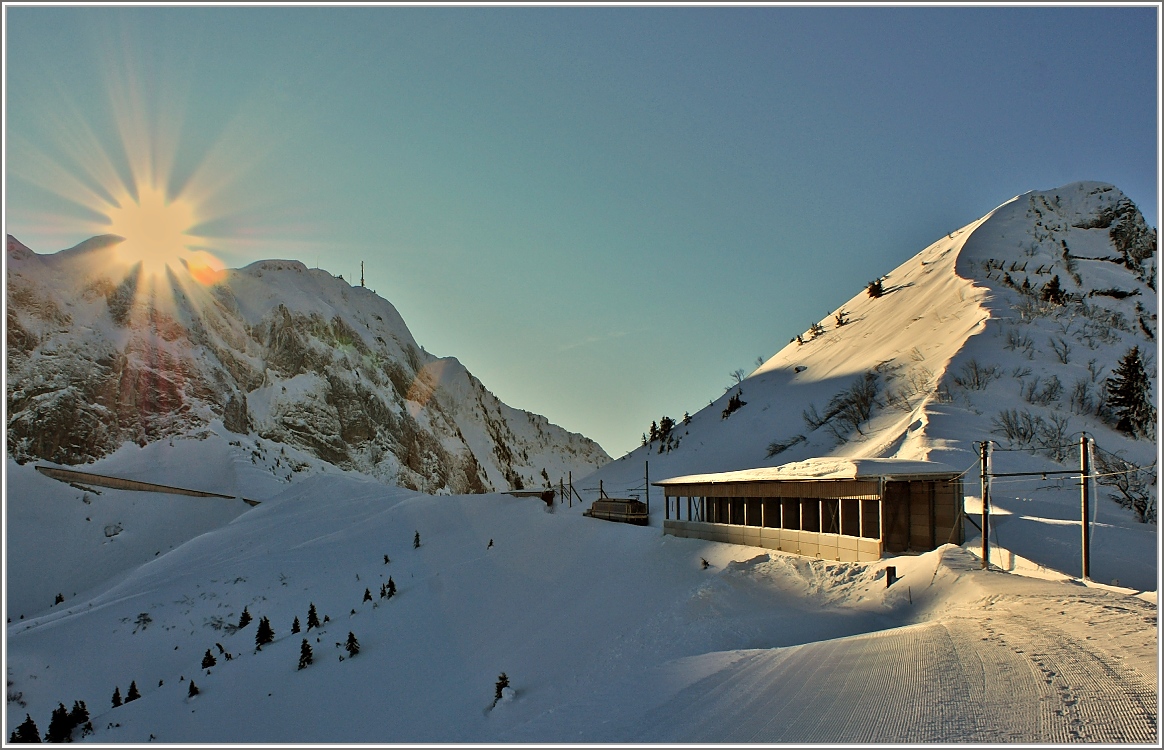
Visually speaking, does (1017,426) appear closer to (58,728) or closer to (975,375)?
(975,375)

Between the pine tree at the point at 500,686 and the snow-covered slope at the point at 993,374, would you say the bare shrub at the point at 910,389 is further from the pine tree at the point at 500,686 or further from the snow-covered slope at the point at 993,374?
the pine tree at the point at 500,686

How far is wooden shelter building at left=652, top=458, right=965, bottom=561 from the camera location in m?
17.6

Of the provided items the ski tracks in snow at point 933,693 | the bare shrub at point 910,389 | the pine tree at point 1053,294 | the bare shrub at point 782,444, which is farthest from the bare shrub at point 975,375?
Answer: the ski tracks in snow at point 933,693

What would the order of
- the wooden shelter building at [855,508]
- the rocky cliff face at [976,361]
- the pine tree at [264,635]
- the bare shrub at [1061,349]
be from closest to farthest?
the wooden shelter building at [855,508], the pine tree at [264,635], the rocky cliff face at [976,361], the bare shrub at [1061,349]

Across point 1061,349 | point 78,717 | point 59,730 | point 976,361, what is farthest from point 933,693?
point 1061,349

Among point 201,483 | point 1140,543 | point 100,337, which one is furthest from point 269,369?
point 1140,543

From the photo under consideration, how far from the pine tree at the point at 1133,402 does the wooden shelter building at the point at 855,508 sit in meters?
17.0

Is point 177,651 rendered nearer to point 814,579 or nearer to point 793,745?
point 814,579

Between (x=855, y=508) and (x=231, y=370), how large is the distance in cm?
6071

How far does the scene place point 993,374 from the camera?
33.8 metres

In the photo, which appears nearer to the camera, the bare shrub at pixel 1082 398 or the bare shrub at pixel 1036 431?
the bare shrub at pixel 1036 431

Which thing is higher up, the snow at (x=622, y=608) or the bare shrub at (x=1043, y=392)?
the bare shrub at (x=1043, y=392)

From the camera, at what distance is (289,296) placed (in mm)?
79688

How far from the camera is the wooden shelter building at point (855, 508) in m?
→ 17.6
